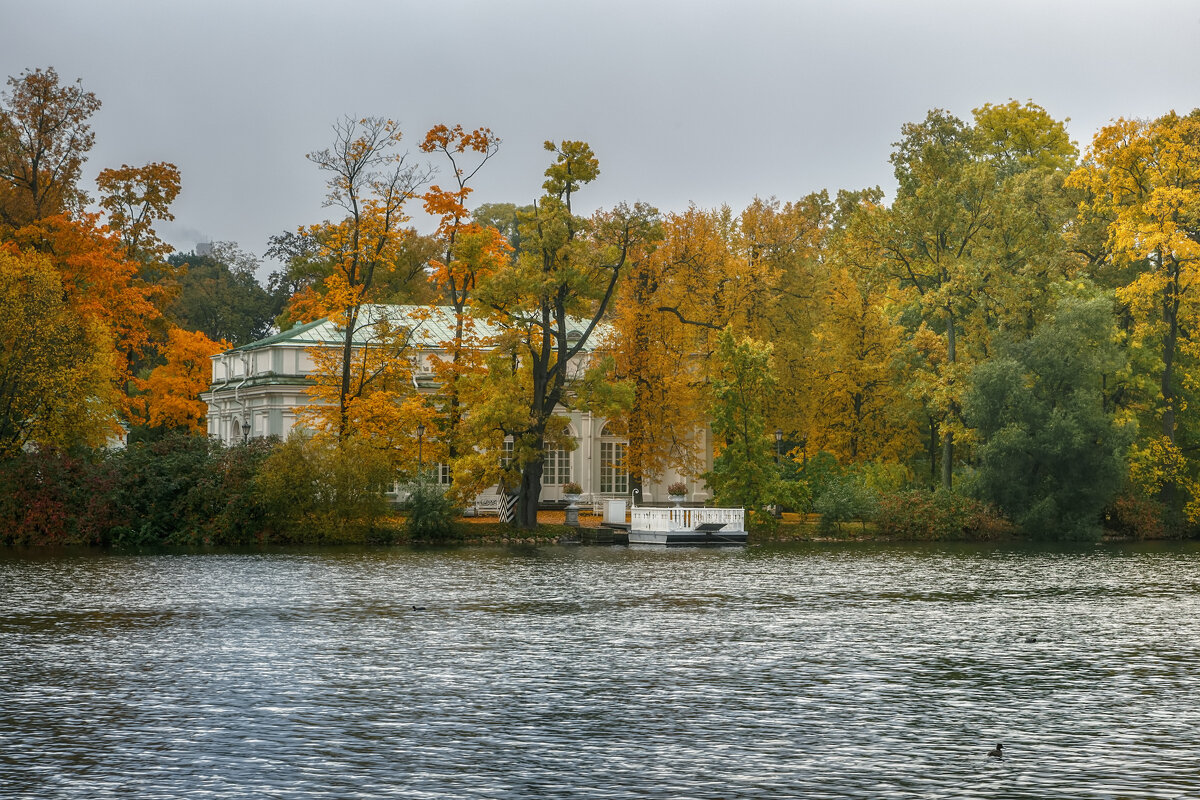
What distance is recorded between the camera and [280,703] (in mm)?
15234

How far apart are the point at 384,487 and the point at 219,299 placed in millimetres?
45248

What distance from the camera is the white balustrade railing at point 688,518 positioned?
48.6 m

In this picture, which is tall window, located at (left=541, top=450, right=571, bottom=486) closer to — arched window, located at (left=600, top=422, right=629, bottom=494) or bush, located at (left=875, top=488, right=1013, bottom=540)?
arched window, located at (left=600, top=422, right=629, bottom=494)

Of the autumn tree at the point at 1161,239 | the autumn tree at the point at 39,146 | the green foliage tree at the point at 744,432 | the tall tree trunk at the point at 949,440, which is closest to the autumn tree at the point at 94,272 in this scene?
the autumn tree at the point at 39,146

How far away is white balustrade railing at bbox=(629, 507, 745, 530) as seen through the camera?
4859 cm

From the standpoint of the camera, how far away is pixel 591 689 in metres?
16.4

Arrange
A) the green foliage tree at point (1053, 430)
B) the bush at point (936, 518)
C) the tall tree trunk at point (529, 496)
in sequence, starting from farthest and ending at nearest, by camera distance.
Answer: the green foliage tree at point (1053, 430), the bush at point (936, 518), the tall tree trunk at point (529, 496)

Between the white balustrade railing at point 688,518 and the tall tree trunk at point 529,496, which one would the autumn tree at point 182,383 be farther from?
the white balustrade railing at point 688,518

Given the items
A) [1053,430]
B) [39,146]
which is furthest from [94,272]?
[1053,430]

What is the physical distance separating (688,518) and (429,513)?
9.30 metres

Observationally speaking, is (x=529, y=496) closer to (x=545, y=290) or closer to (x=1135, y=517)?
(x=545, y=290)

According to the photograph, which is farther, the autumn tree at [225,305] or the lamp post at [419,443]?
the autumn tree at [225,305]

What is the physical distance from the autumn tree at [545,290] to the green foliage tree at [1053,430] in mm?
15183

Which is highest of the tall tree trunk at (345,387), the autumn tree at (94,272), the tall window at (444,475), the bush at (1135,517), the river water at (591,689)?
the autumn tree at (94,272)
